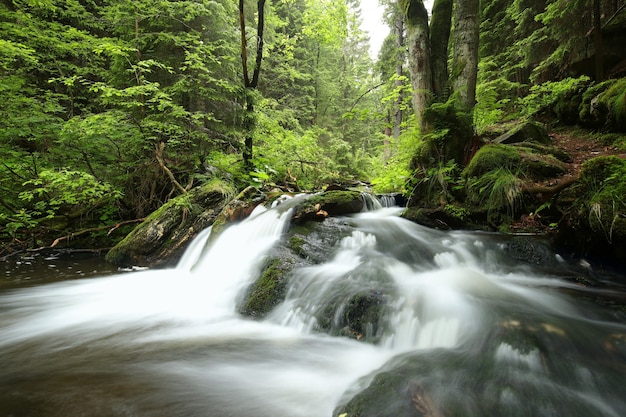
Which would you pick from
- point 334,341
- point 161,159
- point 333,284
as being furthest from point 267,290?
point 161,159

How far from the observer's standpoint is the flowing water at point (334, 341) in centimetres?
211

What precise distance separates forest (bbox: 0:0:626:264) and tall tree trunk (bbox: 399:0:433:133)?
3 centimetres

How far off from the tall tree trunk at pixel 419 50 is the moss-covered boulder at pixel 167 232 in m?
5.51

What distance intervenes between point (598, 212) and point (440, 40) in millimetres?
5567

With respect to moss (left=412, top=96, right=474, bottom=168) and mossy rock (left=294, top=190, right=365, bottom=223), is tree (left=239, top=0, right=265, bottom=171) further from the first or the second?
moss (left=412, top=96, right=474, bottom=168)

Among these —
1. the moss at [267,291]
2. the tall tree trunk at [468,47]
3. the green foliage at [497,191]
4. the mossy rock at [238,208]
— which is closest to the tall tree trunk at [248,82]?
the mossy rock at [238,208]

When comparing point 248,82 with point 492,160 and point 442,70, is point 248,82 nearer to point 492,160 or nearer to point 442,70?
point 442,70

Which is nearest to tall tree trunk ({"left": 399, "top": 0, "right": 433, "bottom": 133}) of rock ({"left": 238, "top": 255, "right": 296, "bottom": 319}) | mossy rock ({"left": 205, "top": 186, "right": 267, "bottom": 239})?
mossy rock ({"left": 205, "top": 186, "right": 267, "bottom": 239})

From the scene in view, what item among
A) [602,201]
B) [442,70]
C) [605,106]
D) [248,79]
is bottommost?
[602,201]

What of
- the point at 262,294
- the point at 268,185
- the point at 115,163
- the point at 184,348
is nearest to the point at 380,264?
the point at 262,294

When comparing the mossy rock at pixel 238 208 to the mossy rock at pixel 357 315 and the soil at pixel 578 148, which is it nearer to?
the mossy rock at pixel 357 315

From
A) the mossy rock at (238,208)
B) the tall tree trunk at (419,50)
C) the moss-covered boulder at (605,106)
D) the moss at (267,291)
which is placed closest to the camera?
the moss at (267,291)

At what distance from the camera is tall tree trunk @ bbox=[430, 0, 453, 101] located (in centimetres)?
730

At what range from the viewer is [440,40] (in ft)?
24.0
